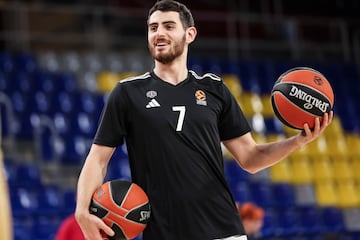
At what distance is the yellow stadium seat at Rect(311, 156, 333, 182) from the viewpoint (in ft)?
36.1

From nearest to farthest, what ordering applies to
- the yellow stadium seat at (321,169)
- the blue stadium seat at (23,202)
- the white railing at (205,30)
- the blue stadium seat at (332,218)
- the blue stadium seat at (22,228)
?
the blue stadium seat at (22,228) < the blue stadium seat at (23,202) < the blue stadium seat at (332,218) < the yellow stadium seat at (321,169) < the white railing at (205,30)

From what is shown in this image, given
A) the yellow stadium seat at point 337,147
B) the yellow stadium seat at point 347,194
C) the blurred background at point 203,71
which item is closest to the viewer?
the blurred background at point 203,71

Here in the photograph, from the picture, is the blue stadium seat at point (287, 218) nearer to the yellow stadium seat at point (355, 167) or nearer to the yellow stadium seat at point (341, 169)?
the yellow stadium seat at point (341, 169)

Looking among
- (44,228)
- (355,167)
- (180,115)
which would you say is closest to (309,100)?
(180,115)

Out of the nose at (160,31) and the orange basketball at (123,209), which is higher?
the nose at (160,31)

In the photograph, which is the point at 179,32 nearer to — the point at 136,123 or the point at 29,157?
the point at 136,123

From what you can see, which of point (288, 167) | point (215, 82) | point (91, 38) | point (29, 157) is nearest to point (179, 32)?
point (215, 82)

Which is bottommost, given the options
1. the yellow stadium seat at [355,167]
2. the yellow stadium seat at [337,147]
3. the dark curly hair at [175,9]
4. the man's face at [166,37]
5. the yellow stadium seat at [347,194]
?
the yellow stadium seat at [347,194]

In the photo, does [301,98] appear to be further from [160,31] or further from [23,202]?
[23,202]

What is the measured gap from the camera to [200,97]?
3.34 metres

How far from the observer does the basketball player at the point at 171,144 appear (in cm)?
319

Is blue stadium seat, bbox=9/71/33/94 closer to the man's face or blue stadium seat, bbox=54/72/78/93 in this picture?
blue stadium seat, bbox=54/72/78/93

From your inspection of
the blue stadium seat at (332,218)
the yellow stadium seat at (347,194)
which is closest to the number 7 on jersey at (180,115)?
the blue stadium seat at (332,218)

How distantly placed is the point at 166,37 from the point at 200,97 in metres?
0.31
